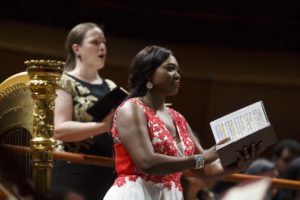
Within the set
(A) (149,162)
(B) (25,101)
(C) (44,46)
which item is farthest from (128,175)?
(C) (44,46)

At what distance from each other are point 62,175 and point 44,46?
2.87 metres

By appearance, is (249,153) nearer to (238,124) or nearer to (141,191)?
(238,124)

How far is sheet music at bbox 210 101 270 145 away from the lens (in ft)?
7.72

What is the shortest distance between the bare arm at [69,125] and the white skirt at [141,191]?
0.46 meters

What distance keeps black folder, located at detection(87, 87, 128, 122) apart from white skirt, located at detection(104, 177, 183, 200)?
1.44 feet

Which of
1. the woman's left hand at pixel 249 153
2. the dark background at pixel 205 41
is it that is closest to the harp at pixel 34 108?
the woman's left hand at pixel 249 153

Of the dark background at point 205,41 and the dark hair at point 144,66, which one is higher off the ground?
the dark background at point 205,41

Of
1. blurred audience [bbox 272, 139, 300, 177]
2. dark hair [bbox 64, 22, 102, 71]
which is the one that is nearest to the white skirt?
dark hair [bbox 64, 22, 102, 71]

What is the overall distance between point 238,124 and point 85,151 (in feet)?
3.04

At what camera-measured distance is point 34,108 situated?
7.48 feet

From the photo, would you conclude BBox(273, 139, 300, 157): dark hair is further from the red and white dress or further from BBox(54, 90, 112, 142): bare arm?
the red and white dress

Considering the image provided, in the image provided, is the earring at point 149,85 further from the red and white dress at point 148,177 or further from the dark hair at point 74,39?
the dark hair at point 74,39

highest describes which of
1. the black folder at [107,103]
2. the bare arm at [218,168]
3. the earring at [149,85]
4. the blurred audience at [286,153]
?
the earring at [149,85]

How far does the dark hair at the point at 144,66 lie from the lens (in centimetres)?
250
